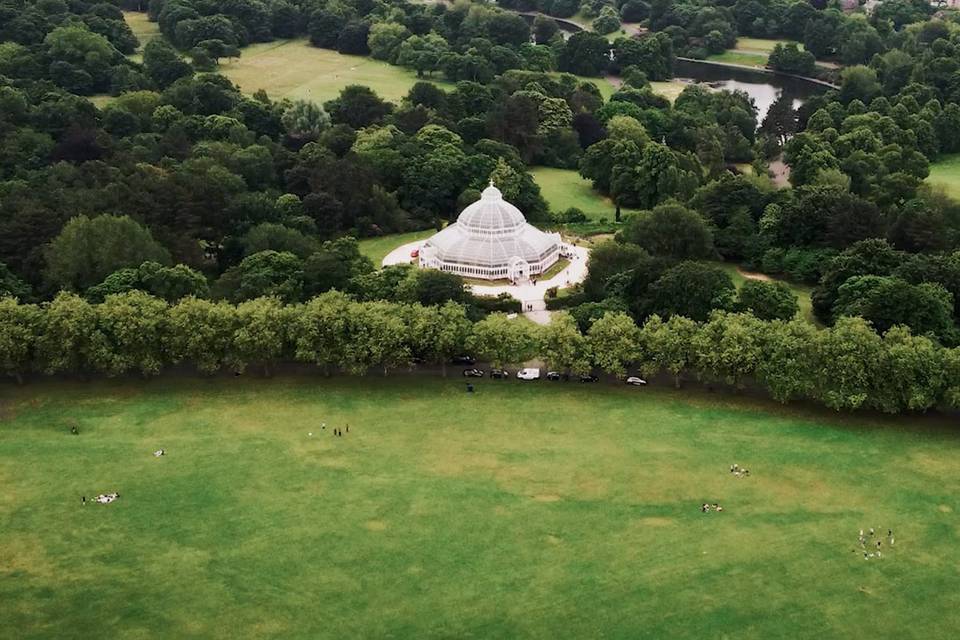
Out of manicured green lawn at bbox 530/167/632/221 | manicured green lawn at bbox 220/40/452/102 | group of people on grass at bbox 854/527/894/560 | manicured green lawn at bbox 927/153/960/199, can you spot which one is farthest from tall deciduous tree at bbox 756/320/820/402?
manicured green lawn at bbox 220/40/452/102

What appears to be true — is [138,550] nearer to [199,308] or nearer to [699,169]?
[199,308]

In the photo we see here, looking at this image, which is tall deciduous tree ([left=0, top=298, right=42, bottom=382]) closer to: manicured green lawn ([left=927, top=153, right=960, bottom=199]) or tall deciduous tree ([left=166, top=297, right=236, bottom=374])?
tall deciduous tree ([left=166, top=297, right=236, bottom=374])

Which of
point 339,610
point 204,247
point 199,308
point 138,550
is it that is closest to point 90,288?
point 199,308

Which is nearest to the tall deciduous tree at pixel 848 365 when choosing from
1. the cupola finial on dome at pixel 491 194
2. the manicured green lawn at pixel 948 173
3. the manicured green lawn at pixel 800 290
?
the manicured green lawn at pixel 800 290

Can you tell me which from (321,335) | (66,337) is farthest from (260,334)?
(66,337)

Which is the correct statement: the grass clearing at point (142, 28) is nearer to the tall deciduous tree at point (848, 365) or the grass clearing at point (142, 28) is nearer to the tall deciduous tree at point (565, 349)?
the tall deciduous tree at point (565, 349)

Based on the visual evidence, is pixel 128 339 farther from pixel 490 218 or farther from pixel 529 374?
pixel 490 218
